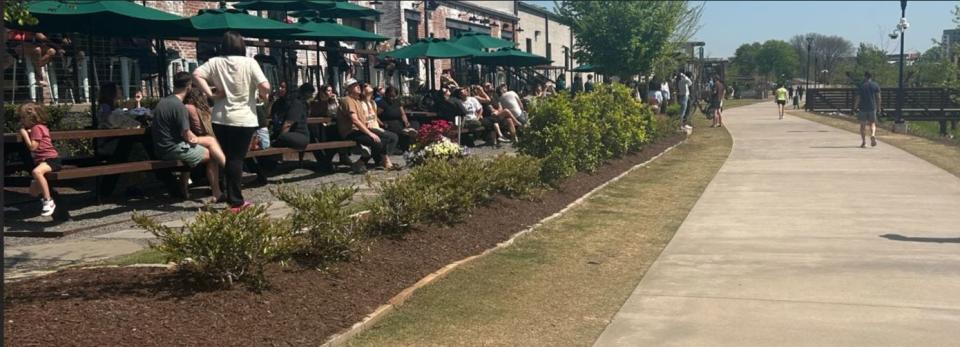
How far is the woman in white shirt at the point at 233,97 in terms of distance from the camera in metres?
7.45

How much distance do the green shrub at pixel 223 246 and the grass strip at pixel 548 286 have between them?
758 mm

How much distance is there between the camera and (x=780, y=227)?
8.77 m

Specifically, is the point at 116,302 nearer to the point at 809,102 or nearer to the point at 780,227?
the point at 780,227

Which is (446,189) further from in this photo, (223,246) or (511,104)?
(511,104)

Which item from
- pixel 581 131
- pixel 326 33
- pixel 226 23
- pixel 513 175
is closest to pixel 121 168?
pixel 513 175

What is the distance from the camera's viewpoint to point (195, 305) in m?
4.76

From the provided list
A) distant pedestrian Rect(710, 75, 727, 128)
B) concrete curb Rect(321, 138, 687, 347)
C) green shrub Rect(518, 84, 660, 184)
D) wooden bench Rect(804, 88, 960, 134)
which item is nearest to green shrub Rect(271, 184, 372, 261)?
concrete curb Rect(321, 138, 687, 347)

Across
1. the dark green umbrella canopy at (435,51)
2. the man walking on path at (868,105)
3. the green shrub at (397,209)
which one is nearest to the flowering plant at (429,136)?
the green shrub at (397,209)

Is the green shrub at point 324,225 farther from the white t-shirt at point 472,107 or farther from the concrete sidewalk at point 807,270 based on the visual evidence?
the white t-shirt at point 472,107

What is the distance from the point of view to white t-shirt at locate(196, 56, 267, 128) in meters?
7.45

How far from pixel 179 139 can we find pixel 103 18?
94.7 inches

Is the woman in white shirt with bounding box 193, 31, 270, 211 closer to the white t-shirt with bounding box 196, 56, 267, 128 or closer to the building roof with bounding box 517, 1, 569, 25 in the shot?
the white t-shirt with bounding box 196, 56, 267, 128

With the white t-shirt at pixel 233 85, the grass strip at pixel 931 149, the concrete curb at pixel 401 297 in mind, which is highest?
the white t-shirt at pixel 233 85

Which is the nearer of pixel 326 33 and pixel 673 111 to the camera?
pixel 326 33
